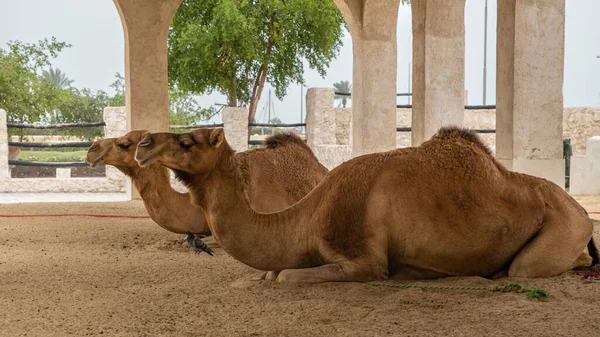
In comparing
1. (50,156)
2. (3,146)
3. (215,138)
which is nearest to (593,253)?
(215,138)

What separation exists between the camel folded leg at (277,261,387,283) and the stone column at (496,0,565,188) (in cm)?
588

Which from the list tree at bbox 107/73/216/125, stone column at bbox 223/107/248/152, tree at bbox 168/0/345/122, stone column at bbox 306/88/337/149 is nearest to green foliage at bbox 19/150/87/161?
tree at bbox 107/73/216/125

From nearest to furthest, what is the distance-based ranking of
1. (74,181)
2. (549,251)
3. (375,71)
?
(549,251) < (375,71) < (74,181)

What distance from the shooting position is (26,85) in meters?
27.9

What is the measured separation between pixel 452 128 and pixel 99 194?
1469cm

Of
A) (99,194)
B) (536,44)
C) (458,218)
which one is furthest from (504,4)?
(99,194)

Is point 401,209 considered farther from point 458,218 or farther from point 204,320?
point 204,320

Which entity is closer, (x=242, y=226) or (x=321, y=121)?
(x=242, y=226)

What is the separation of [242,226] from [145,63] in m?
10.3

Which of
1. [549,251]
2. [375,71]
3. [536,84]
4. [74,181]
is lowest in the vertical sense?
[74,181]

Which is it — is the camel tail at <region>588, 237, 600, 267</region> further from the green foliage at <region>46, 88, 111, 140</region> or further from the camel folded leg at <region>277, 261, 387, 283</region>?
the green foliage at <region>46, 88, 111, 140</region>

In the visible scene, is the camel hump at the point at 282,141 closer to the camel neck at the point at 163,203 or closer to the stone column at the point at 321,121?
the camel neck at the point at 163,203

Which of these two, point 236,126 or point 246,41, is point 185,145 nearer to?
point 236,126

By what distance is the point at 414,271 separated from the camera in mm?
4789
